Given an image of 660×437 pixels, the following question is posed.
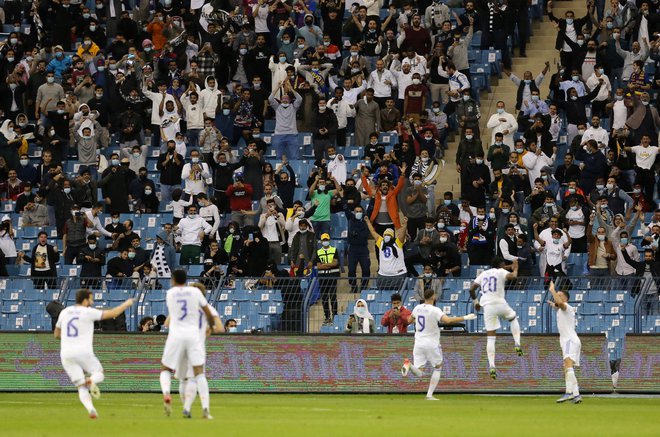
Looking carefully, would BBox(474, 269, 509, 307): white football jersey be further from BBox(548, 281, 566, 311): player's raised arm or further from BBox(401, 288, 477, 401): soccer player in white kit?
BBox(548, 281, 566, 311): player's raised arm

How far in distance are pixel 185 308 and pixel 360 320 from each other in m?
9.82

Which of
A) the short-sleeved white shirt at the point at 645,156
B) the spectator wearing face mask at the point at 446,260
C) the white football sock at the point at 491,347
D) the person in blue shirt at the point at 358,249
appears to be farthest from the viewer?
the short-sleeved white shirt at the point at 645,156

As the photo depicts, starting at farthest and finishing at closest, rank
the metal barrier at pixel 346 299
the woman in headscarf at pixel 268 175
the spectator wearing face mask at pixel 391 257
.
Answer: the woman in headscarf at pixel 268 175
the spectator wearing face mask at pixel 391 257
the metal barrier at pixel 346 299

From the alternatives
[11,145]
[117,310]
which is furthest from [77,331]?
[11,145]

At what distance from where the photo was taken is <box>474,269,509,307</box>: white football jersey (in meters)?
26.8

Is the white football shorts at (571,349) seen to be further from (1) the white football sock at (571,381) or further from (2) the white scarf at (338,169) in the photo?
(2) the white scarf at (338,169)

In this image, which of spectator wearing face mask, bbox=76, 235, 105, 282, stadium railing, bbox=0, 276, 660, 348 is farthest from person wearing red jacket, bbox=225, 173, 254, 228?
stadium railing, bbox=0, 276, 660, 348

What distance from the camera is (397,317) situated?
2908 centimetres

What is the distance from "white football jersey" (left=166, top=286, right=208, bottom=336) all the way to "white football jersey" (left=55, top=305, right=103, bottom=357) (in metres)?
1.38

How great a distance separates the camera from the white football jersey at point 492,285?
1054 inches

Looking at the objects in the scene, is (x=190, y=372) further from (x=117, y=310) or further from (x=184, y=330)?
(x=117, y=310)

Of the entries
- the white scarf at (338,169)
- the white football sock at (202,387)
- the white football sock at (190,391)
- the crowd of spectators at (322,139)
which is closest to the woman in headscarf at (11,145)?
the crowd of spectators at (322,139)

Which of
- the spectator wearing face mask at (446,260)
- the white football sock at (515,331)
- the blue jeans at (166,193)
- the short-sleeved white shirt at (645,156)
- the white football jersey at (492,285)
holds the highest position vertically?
the short-sleeved white shirt at (645,156)

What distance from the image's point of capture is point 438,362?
26203 millimetres
